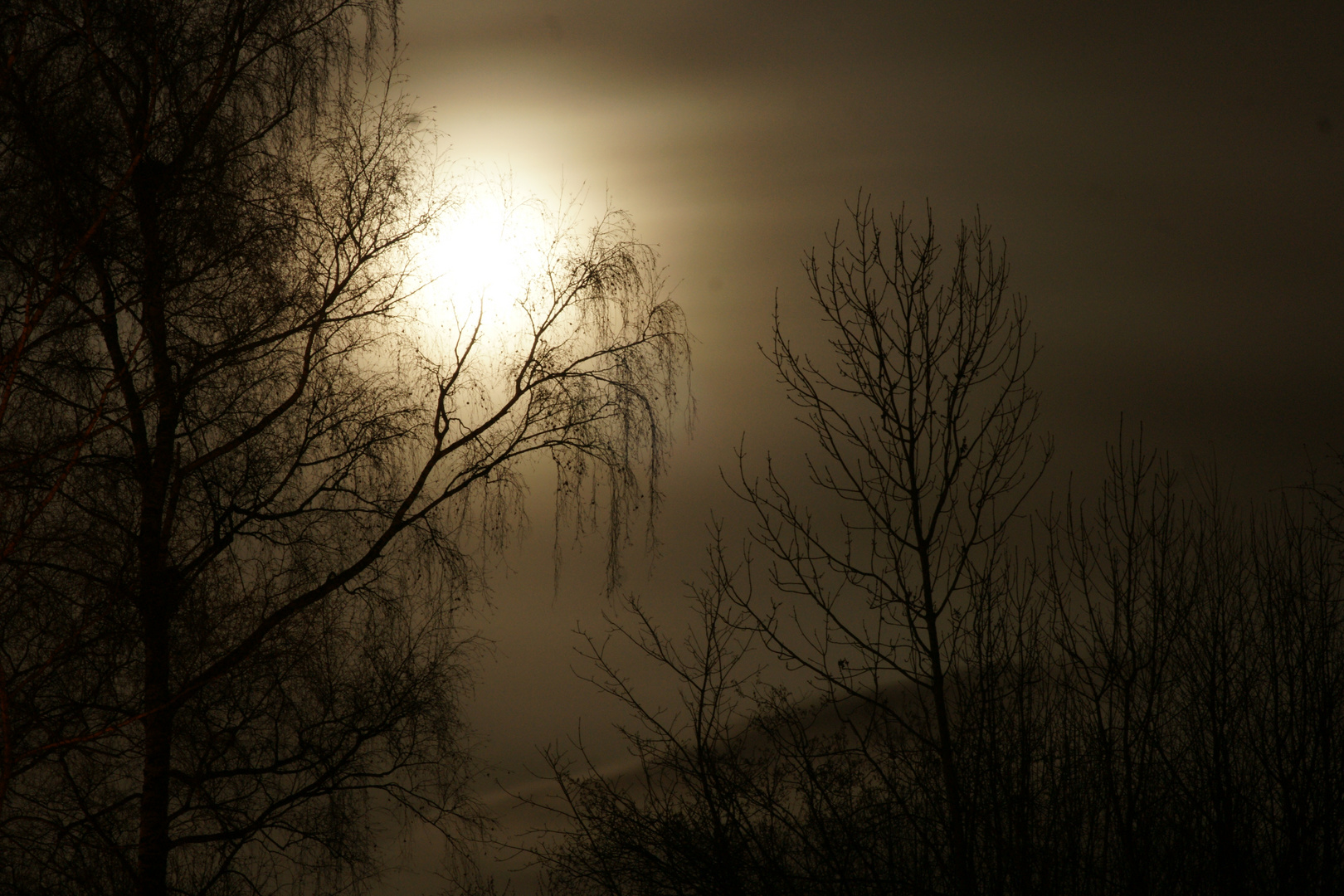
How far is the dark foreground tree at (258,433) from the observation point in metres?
5.11

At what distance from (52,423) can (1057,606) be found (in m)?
5.49

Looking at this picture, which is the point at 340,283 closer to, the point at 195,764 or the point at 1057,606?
the point at 195,764

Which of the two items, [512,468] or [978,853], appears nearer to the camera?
[978,853]

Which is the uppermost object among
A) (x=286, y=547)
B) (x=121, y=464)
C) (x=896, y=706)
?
(x=121, y=464)

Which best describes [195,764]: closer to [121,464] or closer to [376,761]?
[376,761]

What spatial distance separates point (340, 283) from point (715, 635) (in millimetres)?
2878

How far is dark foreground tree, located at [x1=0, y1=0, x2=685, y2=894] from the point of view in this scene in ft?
16.8

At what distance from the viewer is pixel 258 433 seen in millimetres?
5793

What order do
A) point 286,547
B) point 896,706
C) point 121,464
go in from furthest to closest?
point 896,706
point 286,547
point 121,464

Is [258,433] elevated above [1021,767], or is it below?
above

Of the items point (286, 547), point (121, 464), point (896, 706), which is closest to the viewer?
point (121, 464)

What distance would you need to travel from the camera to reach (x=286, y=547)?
587 cm

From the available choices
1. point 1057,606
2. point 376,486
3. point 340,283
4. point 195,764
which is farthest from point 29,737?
point 1057,606

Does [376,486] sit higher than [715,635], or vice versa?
[376,486]
